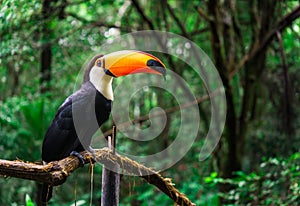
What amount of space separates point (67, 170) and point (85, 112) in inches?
34.7

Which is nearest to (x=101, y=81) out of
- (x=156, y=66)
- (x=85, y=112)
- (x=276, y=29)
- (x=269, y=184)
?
(x=85, y=112)

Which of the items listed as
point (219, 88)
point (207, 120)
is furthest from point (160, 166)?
point (219, 88)

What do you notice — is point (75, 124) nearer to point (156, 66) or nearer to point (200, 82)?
point (156, 66)

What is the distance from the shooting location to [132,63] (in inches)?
90.8

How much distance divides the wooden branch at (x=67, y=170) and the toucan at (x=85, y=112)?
0.81 feet

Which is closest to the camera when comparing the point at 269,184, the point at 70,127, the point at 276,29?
the point at 70,127

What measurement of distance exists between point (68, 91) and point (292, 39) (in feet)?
9.74

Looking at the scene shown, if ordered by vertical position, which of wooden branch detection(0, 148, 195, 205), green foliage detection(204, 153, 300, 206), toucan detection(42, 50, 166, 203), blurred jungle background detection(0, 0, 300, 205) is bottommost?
wooden branch detection(0, 148, 195, 205)

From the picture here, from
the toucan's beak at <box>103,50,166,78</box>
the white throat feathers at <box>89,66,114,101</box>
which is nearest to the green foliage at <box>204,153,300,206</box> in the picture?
the white throat feathers at <box>89,66,114,101</box>

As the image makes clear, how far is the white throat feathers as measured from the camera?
8.55 feet

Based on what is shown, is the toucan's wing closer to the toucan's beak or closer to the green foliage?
the toucan's beak

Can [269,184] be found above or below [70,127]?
below

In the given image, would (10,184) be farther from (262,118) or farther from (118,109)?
(262,118)

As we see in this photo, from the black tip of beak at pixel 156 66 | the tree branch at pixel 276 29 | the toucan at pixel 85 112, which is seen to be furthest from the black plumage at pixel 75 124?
the tree branch at pixel 276 29
